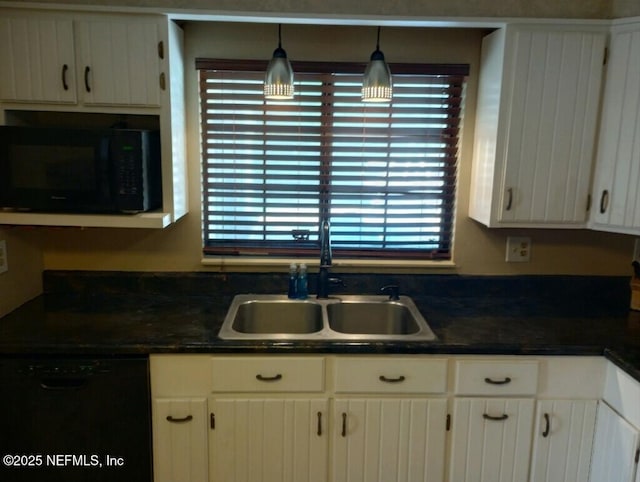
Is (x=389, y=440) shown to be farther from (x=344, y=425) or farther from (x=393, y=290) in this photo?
(x=393, y=290)

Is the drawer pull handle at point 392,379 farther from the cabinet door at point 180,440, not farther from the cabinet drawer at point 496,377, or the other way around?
the cabinet door at point 180,440

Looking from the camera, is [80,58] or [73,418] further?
[80,58]

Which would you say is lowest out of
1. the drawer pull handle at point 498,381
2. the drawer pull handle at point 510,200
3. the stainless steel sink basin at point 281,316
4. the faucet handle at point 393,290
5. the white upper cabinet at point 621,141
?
the drawer pull handle at point 498,381

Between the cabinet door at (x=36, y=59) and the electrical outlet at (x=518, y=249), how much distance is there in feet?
6.67

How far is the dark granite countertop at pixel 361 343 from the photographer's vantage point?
68.7 inches

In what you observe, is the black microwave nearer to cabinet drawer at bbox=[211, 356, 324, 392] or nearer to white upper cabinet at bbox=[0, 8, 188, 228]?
white upper cabinet at bbox=[0, 8, 188, 228]

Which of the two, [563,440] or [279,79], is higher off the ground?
[279,79]

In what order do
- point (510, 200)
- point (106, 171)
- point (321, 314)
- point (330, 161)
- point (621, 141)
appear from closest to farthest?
point (106, 171) < point (621, 141) < point (510, 200) < point (321, 314) < point (330, 161)

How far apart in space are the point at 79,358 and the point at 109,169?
2.30 ft

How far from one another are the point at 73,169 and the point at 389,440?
1.58 metres

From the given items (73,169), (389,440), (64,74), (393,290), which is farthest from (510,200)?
(64,74)

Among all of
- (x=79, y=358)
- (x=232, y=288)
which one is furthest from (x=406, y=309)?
(x=79, y=358)

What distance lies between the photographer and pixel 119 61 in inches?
73.9

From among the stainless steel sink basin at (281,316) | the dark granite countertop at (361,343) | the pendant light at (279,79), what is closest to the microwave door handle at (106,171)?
the dark granite countertop at (361,343)
